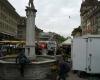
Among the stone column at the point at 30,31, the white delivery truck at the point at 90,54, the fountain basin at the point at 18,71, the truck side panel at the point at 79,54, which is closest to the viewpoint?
the fountain basin at the point at 18,71

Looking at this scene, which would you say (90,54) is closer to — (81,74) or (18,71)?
(81,74)

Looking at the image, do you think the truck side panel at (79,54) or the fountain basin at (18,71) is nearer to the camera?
the fountain basin at (18,71)

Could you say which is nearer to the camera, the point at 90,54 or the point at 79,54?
the point at 90,54

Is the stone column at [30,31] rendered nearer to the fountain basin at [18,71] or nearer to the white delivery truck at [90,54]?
the fountain basin at [18,71]

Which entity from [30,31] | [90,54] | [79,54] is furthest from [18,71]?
[79,54]

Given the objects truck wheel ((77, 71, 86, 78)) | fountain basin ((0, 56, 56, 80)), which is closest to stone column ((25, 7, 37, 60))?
fountain basin ((0, 56, 56, 80))

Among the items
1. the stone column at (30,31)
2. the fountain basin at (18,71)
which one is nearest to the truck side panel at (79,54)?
the stone column at (30,31)

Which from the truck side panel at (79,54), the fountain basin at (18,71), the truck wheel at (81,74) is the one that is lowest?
the truck wheel at (81,74)

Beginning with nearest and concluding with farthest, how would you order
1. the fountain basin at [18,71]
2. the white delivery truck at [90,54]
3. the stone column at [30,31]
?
1. the fountain basin at [18,71]
2. the white delivery truck at [90,54]
3. the stone column at [30,31]

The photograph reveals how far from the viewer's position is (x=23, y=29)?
14850 centimetres

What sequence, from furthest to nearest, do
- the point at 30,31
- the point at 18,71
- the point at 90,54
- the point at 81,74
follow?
the point at 81,74 < the point at 30,31 < the point at 90,54 < the point at 18,71

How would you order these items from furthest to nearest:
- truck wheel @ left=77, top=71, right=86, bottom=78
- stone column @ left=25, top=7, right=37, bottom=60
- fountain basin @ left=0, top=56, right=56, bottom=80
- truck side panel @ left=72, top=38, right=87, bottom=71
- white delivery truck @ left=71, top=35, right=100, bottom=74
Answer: truck wheel @ left=77, top=71, right=86, bottom=78 → stone column @ left=25, top=7, right=37, bottom=60 → truck side panel @ left=72, top=38, right=87, bottom=71 → white delivery truck @ left=71, top=35, right=100, bottom=74 → fountain basin @ left=0, top=56, right=56, bottom=80

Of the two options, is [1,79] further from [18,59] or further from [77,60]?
[77,60]

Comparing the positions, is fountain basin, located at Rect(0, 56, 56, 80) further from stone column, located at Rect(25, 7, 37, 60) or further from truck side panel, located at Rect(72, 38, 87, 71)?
truck side panel, located at Rect(72, 38, 87, 71)
